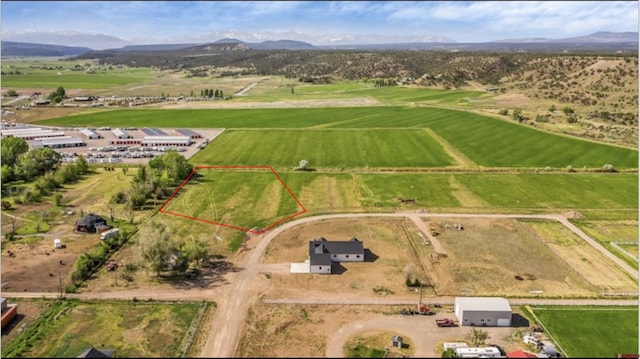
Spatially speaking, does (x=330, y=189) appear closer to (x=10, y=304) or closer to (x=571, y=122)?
(x=10, y=304)

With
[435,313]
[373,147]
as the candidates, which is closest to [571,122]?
[373,147]

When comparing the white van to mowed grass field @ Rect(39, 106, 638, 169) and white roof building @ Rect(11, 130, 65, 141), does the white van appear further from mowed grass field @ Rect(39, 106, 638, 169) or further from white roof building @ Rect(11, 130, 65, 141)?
white roof building @ Rect(11, 130, 65, 141)

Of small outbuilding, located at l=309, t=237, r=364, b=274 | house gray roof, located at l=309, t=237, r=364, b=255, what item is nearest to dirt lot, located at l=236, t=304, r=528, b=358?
small outbuilding, located at l=309, t=237, r=364, b=274

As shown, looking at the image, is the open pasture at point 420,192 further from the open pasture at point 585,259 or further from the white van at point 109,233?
the white van at point 109,233

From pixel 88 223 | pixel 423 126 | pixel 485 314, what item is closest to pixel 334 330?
pixel 485 314

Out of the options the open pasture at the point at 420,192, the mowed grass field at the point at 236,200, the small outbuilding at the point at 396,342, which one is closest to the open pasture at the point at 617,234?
the open pasture at the point at 420,192

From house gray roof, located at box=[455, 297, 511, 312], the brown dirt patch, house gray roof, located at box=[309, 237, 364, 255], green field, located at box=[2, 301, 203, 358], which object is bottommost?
green field, located at box=[2, 301, 203, 358]

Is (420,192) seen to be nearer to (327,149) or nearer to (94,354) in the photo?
(327,149)
